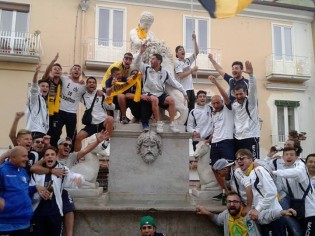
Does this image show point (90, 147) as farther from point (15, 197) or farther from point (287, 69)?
point (287, 69)

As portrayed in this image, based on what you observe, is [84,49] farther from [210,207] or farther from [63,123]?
[210,207]

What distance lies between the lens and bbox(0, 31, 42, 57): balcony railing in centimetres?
1612

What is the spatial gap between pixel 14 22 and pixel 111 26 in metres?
4.22

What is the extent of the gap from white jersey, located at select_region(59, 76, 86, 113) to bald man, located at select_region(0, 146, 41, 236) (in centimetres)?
243

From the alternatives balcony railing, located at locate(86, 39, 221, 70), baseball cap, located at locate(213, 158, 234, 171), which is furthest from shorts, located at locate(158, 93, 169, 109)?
balcony railing, located at locate(86, 39, 221, 70)

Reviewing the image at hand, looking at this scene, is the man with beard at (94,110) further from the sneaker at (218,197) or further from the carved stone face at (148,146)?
the sneaker at (218,197)

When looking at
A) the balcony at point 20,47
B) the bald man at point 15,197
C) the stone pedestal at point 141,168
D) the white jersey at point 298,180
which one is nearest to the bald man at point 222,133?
the stone pedestal at point 141,168

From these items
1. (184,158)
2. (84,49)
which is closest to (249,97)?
(184,158)

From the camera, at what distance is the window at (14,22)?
16.3m

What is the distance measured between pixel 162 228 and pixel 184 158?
1291 mm

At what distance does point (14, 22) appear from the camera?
16.8 metres

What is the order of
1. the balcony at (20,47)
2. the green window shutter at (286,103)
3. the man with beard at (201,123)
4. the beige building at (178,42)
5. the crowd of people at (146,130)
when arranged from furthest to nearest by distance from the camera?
the green window shutter at (286,103) → the beige building at (178,42) → the balcony at (20,47) → the man with beard at (201,123) → the crowd of people at (146,130)

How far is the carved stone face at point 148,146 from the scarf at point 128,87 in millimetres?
586

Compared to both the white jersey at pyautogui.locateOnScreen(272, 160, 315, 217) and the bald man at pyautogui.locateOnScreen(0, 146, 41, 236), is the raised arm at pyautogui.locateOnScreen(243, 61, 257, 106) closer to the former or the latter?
the white jersey at pyautogui.locateOnScreen(272, 160, 315, 217)
